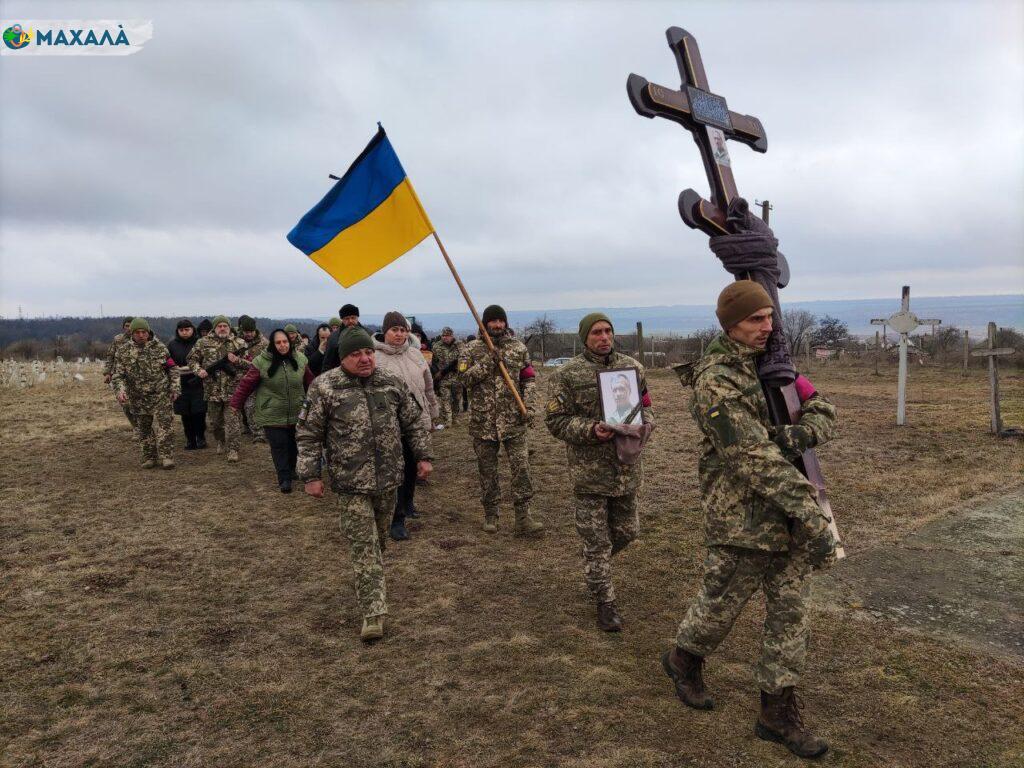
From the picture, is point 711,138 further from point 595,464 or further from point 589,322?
point 595,464

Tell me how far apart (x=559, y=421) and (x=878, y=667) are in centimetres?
234

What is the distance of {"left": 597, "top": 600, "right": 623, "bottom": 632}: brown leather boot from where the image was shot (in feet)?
13.2

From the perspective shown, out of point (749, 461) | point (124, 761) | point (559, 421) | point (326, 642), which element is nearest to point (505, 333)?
point (559, 421)

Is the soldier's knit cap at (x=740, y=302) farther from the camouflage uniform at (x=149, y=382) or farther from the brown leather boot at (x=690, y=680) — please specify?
the camouflage uniform at (x=149, y=382)

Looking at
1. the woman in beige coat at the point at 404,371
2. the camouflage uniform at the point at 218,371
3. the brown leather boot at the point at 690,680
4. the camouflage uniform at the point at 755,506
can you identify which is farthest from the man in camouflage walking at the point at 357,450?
the camouflage uniform at the point at 218,371

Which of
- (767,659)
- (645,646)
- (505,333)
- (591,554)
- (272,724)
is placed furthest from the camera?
(505,333)

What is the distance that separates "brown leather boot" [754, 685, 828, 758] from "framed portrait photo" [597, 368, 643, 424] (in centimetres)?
171

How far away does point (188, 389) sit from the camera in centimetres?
948

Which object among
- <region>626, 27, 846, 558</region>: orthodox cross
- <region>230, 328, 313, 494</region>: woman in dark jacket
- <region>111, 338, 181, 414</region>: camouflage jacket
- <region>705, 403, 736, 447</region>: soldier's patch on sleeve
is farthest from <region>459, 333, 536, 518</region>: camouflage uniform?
<region>111, 338, 181, 414</region>: camouflage jacket

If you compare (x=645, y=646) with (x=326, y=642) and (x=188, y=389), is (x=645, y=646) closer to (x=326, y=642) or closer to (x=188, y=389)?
(x=326, y=642)

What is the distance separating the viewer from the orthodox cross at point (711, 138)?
9.41 ft

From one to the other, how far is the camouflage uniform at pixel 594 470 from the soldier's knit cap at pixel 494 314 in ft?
5.75

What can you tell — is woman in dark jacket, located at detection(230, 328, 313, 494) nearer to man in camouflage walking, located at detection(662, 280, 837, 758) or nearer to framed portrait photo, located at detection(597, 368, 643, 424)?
framed portrait photo, located at detection(597, 368, 643, 424)

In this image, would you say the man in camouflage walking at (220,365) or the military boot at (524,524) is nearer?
the military boot at (524,524)
